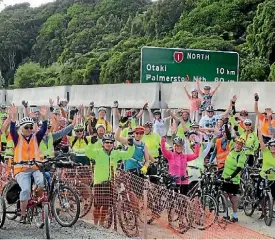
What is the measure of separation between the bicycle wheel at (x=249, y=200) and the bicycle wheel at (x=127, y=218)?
3367 mm

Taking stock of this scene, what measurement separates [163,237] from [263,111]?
6.25 m

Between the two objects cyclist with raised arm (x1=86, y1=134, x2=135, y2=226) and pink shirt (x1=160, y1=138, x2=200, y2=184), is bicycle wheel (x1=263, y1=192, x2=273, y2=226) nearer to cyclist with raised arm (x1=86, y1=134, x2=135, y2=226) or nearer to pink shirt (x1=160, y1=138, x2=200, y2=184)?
pink shirt (x1=160, y1=138, x2=200, y2=184)

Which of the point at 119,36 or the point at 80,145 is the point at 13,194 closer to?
the point at 80,145

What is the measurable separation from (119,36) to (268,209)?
8031 centimetres

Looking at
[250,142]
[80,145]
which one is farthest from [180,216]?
[250,142]

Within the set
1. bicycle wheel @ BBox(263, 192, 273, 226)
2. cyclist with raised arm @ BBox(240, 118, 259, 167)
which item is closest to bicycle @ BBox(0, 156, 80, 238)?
bicycle wheel @ BBox(263, 192, 273, 226)

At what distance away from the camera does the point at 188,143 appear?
13.3m

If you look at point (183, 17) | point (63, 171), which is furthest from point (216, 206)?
point (183, 17)

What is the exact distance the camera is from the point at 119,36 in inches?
3593

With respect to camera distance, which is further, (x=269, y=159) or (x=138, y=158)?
(x=269, y=159)

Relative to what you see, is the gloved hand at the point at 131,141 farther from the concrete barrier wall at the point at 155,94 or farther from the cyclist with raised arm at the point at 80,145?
the concrete barrier wall at the point at 155,94

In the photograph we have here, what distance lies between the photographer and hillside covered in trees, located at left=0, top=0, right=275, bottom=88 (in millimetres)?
45156

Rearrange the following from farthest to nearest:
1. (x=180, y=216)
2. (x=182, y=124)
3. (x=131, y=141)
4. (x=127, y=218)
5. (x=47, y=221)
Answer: (x=182, y=124), (x=131, y=141), (x=180, y=216), (x=127, y=218), (x=47, y=221)

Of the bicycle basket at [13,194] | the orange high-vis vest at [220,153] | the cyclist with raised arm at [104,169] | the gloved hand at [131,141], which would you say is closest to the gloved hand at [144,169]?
the gloved hand at [131,141]
